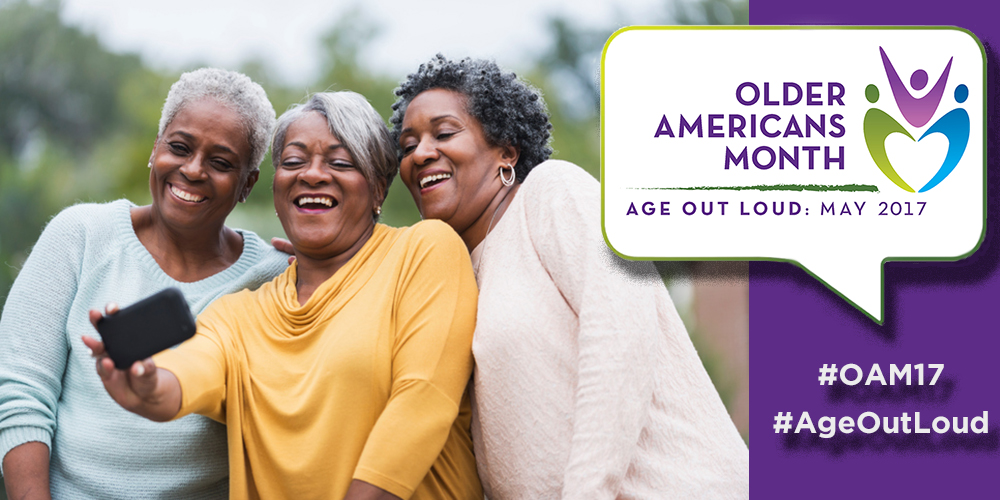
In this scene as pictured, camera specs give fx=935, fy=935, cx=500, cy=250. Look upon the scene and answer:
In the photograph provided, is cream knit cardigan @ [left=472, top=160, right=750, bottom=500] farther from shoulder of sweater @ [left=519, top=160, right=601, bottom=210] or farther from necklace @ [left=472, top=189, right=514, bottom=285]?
necklace @ [left=472, top=189, right=514, bottom=285]

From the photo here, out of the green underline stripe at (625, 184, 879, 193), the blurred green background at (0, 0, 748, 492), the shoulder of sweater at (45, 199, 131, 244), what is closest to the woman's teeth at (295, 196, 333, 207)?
the shoulder of sweater at (45, 199, 131, 244)

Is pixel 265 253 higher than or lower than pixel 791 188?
lower

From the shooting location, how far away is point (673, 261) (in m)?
2.68

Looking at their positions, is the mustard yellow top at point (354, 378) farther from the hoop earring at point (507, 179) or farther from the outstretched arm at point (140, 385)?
the hoop earring at point (507, 179)

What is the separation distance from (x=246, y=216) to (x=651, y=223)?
10.3 meters

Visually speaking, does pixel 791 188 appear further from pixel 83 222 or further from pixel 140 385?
pixel 83 222

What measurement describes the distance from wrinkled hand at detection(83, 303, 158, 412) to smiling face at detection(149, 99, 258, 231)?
0.76 metres

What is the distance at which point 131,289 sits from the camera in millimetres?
2822

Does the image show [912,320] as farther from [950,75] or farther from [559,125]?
[559,125]

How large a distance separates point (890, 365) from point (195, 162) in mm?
2118

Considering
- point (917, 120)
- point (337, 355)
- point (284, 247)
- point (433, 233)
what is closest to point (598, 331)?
point (433, 233)

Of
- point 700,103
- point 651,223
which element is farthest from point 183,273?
point 700,103

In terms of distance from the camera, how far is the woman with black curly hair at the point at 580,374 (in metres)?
2.39

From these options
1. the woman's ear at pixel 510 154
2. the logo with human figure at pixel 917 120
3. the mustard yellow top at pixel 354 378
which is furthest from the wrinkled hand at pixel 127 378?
the logo with human figure at pixel 917 120
